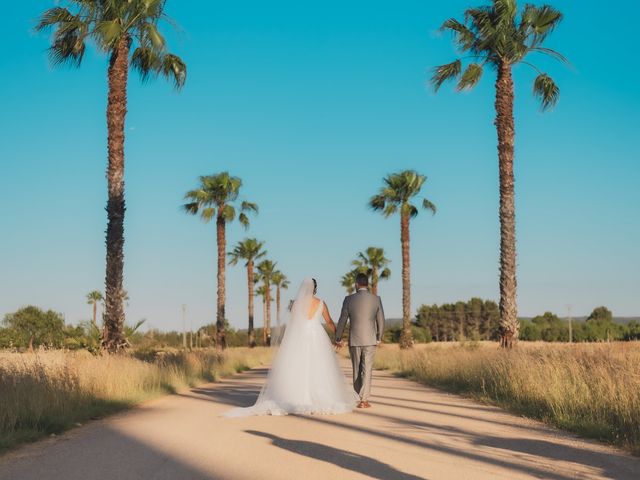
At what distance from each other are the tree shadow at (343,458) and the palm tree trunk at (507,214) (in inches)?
608

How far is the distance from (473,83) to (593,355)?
525 inches

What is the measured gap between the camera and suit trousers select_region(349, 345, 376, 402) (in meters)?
14.7

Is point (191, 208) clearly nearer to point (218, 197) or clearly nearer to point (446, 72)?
point (218, 197)

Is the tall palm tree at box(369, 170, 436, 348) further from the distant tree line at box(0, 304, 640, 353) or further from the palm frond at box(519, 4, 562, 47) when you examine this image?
the palm frond at box(519, 4, 562, 47)

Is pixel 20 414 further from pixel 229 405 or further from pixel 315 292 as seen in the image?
pixel 315 292

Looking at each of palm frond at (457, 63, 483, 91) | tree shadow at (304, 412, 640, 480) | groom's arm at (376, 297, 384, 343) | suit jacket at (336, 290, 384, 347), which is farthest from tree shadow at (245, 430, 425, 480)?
palm frond at (457, 63, 483, 91)

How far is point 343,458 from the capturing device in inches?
325

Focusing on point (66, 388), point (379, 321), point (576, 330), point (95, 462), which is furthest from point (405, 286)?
point (576, 330)

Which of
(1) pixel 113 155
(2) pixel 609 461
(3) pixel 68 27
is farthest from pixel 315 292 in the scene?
(3) pixel 68 27

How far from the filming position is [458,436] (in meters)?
10.2

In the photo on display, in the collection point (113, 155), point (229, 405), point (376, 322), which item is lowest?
point (229, 405)

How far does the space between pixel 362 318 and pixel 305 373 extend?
163 centimetres

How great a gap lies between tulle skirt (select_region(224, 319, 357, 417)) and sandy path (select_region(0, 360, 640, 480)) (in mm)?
621

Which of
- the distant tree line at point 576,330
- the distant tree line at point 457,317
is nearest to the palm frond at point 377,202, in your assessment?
the distant tree line at point 576,330
